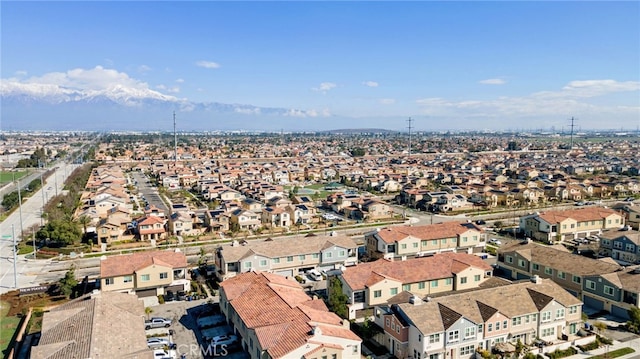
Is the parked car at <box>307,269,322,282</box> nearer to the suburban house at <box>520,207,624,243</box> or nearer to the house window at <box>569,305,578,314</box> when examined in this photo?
the house window at <box>569,305,578,314</box>

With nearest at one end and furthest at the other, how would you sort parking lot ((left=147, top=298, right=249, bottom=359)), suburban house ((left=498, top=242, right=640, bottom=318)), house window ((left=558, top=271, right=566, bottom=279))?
parking lot ((left=147, top=298, right=249, bottom=359))
suburban house ((left=498, top=242, right=640, bottom=318))
house window ((left=558, top=271, right=566, bottom=279))

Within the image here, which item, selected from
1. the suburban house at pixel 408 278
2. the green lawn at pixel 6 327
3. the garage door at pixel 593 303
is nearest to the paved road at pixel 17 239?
the green lawn at pixel 6 327

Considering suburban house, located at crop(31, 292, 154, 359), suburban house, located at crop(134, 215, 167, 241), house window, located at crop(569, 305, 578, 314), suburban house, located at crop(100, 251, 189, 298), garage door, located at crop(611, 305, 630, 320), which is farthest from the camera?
suburban house, located at crop(134, 215, 167, 241)

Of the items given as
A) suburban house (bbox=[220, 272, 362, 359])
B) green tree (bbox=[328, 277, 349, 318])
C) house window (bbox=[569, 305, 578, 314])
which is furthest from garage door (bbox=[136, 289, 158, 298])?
house window (bbox=[569, 305, 578, 314])

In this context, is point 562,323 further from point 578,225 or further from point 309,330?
point 578,225

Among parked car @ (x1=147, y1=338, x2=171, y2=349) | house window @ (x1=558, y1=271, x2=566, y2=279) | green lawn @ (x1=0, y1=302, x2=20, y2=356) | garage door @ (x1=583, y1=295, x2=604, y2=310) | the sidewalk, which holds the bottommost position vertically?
green lawn @ (x1=0, y1=302, x2=20, y2=356)

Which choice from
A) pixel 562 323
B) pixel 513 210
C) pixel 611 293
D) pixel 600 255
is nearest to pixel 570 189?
pixel 513 210

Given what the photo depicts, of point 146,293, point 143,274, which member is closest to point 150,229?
point 146,293

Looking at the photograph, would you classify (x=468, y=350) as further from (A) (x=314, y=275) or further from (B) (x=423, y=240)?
(B) (x=423, y=240)
